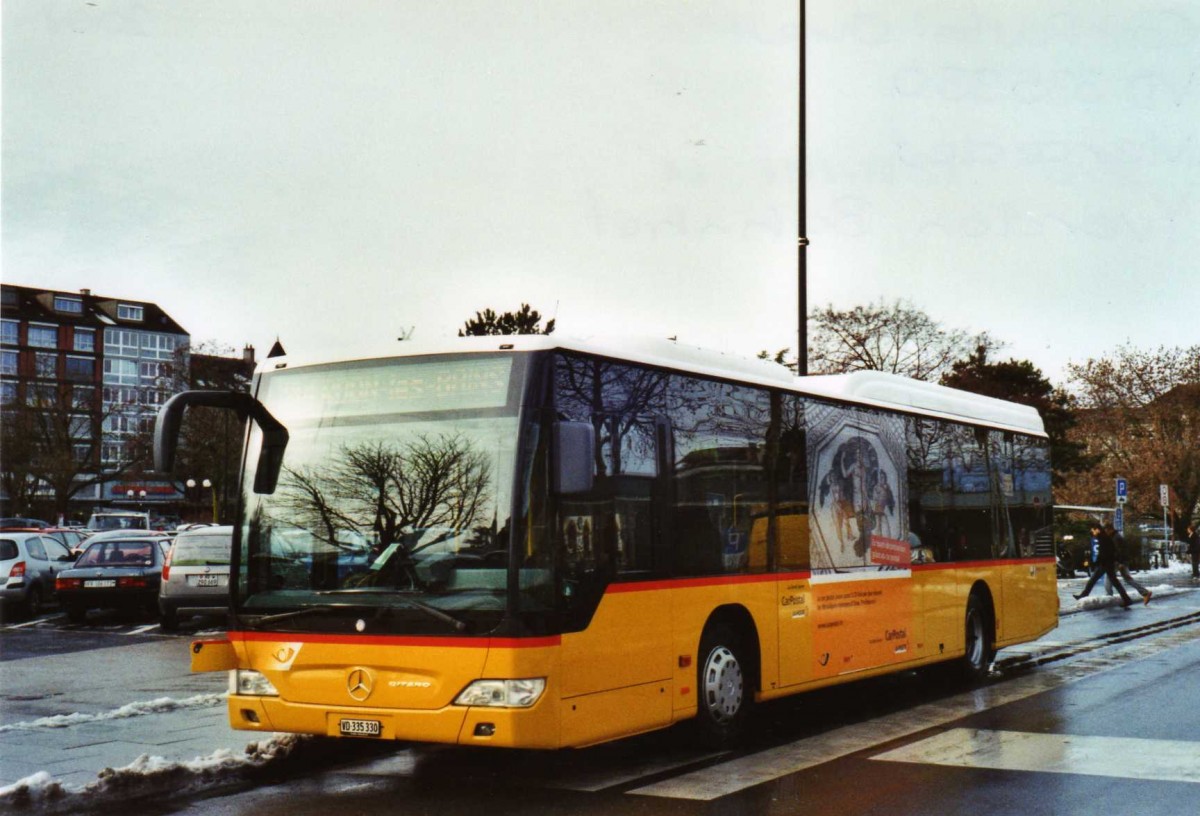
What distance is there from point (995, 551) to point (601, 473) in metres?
7.75

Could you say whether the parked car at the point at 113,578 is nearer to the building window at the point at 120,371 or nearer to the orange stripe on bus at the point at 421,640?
the orange stripe on bus at the point at 421,640

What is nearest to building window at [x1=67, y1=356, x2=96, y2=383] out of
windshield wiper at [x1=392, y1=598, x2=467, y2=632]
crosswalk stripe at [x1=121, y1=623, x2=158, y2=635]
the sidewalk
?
the sidewalk

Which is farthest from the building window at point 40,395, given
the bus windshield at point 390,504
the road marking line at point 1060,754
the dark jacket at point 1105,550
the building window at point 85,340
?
the road marking line at point 1060,754

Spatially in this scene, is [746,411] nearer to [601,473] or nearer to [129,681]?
[601,473]

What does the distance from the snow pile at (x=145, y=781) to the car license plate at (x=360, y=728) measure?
3.74ft

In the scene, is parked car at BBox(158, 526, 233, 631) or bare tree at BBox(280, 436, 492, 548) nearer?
bare tree at BBox(280, 436, 492, 548)

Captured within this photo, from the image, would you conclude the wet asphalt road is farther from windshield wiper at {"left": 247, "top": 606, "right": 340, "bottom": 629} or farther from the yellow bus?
windshield wiper at {"left": 247, "top": 606, "right": 340, "bottom": 629}

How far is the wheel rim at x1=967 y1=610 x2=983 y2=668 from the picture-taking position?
1393 centimetres

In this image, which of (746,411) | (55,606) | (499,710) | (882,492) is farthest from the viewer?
(55,606)

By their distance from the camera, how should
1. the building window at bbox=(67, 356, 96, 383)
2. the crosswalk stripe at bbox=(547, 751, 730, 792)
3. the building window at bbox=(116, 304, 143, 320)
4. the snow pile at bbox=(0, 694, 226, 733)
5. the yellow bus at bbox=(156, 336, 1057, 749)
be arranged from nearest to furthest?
1. the yellow bus at bbox=(156, 336, 1057, 749)
2. the crosswalk stripe at bbox=(547, 751, 730, 792)
3. the snow pile at bbox=(0, 694, 226, 733)
4. the building window at bbox=(67, 356, 96, 383)
5. the building window at bbox=(116, 304, 143, 320)

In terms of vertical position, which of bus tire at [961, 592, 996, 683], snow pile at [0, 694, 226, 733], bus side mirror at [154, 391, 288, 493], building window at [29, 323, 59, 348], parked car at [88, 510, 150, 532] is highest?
building window at [29, 323, 59, 348]

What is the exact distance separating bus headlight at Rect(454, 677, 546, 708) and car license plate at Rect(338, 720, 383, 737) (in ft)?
→ 1.98

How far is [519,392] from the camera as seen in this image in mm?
7805

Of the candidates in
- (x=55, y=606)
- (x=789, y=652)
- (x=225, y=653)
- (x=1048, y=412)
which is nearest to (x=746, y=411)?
(x=789, y=652)
